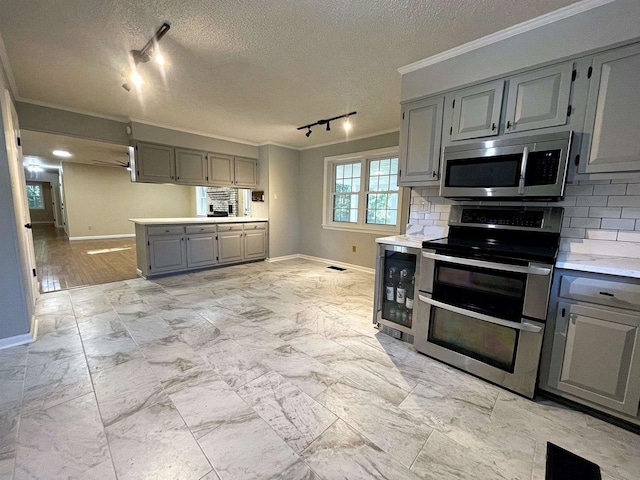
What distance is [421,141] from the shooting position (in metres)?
2.46

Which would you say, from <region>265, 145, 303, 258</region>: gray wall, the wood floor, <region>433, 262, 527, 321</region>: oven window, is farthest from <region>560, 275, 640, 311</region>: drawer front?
the wood floor

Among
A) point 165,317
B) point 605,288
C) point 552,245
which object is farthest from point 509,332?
point 165,317

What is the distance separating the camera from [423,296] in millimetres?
2221

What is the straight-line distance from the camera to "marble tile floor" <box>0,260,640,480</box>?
4.21 feet

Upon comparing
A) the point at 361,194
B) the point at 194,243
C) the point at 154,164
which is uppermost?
the point at 154,164

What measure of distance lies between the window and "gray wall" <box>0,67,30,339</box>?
A: 1421 centimetres

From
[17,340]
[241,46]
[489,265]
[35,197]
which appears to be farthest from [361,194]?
[35,197]

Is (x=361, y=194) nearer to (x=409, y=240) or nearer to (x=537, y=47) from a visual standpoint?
(x=409, y=240)

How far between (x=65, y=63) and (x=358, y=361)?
3691mm

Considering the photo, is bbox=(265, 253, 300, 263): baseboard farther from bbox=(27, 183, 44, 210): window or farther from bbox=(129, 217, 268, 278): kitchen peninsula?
bbox=(27, 183, 44, 210): window

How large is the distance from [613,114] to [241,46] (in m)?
2.61

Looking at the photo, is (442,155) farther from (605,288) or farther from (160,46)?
(160,46)

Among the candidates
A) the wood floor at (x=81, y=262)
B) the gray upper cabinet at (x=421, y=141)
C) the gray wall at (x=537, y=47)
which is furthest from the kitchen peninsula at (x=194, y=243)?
the gray wall at (x=537, y=47)

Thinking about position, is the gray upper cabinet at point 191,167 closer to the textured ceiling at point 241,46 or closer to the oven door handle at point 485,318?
the textured ceiling at point 241,46
